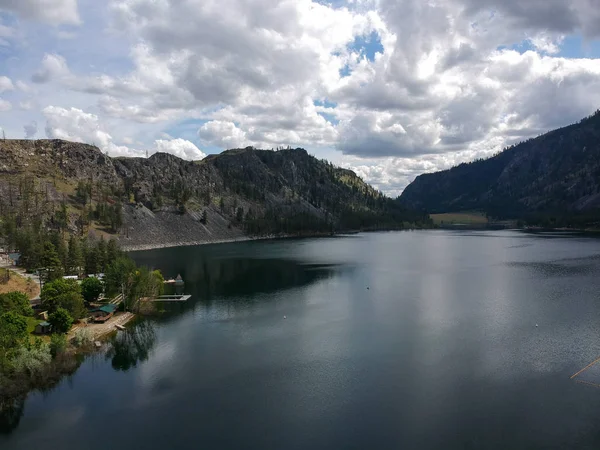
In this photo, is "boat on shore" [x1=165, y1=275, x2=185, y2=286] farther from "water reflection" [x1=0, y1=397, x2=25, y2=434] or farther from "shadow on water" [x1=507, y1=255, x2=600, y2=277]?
"shadow on water" [x1=507, y1=255, x2=600, y2=277]

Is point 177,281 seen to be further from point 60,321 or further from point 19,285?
point 60,321

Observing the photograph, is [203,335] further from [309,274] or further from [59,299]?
[309,274]

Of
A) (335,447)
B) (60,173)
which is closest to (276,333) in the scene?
(335,447)

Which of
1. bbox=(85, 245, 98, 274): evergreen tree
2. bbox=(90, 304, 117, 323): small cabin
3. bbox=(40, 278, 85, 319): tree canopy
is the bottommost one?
bbox=(90, 304, 117, 323): small cabin

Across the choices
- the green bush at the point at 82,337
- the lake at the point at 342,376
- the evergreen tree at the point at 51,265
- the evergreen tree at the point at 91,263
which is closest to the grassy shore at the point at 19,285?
the evergreen tree at the point at 51,265

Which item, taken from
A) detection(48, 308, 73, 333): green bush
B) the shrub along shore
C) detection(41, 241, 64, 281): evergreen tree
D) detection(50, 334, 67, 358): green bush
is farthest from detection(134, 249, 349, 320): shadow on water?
detection(50, 334, 67, 358): green bush

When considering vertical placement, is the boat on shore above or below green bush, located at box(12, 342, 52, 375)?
above

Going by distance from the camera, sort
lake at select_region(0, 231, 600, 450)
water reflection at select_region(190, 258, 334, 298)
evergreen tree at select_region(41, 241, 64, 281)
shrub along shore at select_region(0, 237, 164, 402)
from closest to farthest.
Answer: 1. lake at select_region(0, 231, 600, 450)
2. shrub along shore at select_region(0, 237, 164, 402)
3. evergreen tree at select_region(41, 241, 64, 281)
4. water reflection at select_region(190, 258, 334, 298)
